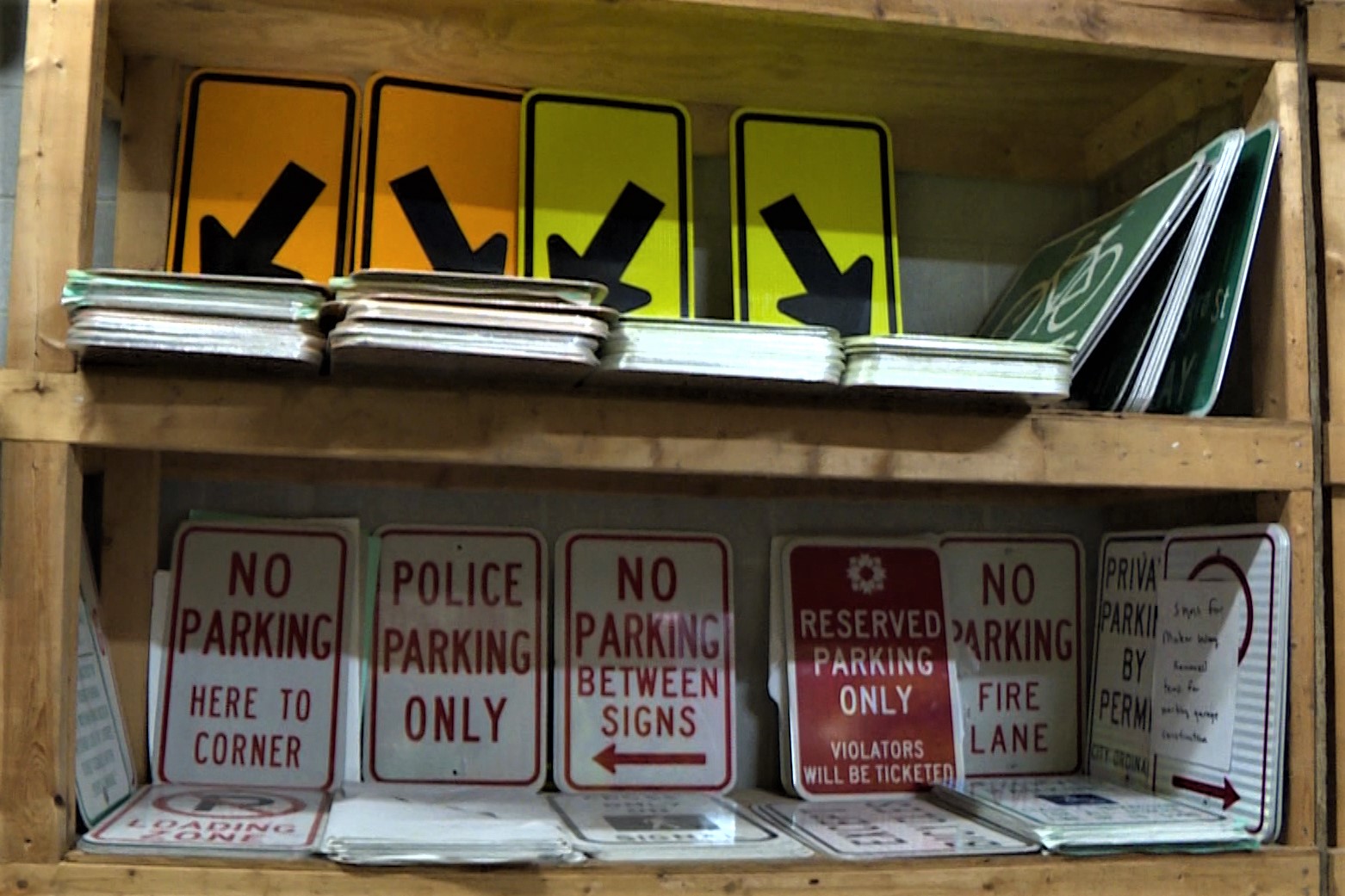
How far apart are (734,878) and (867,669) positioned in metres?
0.53

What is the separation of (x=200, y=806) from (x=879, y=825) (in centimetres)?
82

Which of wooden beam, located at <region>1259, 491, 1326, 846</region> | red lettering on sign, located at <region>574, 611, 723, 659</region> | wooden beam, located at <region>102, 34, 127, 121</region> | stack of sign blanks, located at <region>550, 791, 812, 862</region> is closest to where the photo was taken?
stack of sign blanks, located at <region>550, 791, 812, 862</region>

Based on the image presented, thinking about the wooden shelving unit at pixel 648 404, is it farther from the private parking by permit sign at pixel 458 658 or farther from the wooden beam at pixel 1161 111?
the private parking by permit sign at pixel 458 658

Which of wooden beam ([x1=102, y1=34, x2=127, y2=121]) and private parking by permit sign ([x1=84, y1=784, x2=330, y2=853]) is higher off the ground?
wooden beam ([x1=102, y1=34, x2=127, y2=121])

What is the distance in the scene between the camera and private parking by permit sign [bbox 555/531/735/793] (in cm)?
166

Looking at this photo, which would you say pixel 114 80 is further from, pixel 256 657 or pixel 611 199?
pixel 256 657

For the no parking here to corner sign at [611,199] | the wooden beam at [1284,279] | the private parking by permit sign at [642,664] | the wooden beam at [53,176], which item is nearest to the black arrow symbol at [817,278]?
the no parking here to corner sign at [611,199]

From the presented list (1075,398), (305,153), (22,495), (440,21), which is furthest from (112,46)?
(1075,398)

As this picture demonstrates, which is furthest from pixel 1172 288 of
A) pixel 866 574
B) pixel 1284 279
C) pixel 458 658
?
pixel 458 658

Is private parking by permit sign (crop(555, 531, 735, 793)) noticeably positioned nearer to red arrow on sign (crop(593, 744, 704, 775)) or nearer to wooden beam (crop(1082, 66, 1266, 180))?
red arrow on sign (crop(593, 744, 704, 775))

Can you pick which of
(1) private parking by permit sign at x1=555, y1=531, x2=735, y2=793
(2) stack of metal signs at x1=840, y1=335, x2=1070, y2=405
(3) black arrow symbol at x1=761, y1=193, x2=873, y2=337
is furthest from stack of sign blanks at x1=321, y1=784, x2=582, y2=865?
(3) black arrow symbol at x1=761, y1=193, x2=873, y2=337

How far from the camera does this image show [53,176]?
4.11 ft

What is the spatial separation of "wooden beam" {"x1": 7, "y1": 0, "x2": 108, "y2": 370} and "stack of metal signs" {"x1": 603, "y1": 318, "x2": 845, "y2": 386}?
567mm

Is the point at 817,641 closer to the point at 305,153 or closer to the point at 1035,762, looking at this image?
the point at 1035,762
